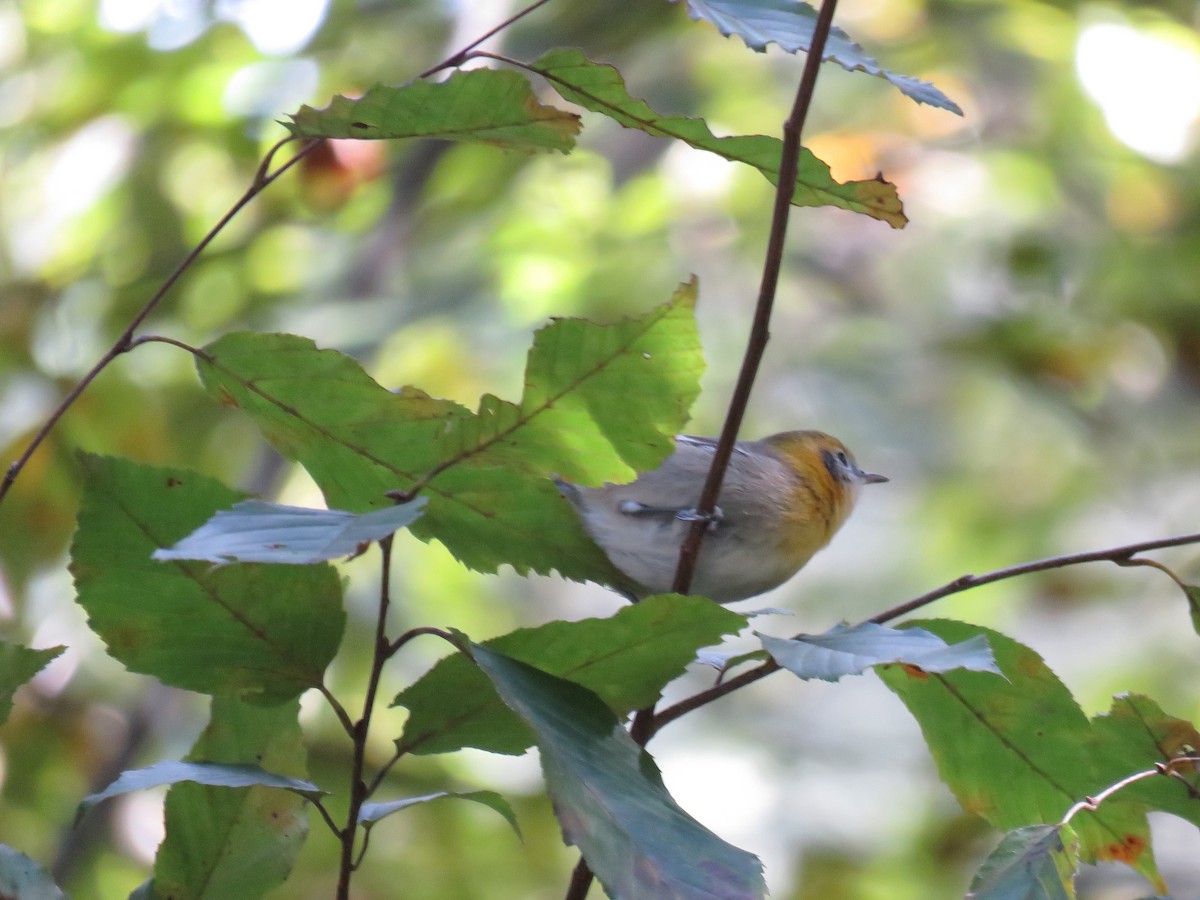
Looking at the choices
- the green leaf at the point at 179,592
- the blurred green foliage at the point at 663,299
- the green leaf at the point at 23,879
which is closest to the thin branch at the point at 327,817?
the green leaf at the point at 179,592

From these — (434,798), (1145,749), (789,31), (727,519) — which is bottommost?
(727,519)

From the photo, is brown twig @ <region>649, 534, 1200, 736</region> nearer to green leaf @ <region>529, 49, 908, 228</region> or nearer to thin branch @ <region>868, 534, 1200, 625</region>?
thin branch @ <region>868, 534, 1200, 625</region>

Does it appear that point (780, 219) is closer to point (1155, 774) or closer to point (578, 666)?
point (578, 666)

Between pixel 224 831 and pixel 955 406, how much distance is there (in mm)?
4874

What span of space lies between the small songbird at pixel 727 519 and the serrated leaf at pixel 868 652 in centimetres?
123

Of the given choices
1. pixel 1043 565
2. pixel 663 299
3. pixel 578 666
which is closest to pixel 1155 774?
pixel 1043 565

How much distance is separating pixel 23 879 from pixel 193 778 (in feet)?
0.62

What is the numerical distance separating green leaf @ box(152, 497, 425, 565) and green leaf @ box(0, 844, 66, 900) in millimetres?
422

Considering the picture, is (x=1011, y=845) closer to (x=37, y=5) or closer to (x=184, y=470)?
(x=184, y=470)

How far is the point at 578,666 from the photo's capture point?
102 cm

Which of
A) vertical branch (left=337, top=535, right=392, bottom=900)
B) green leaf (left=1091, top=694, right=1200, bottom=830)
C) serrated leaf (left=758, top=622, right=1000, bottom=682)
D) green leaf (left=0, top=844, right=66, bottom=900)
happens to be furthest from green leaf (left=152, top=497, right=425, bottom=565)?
green leaf (left=1091, top=694, right=1200, bottom=830)

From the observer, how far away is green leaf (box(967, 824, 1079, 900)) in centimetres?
98

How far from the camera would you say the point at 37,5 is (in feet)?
12.7

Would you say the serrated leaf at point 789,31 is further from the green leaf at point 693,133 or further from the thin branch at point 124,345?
the thin branch at point 124,345
